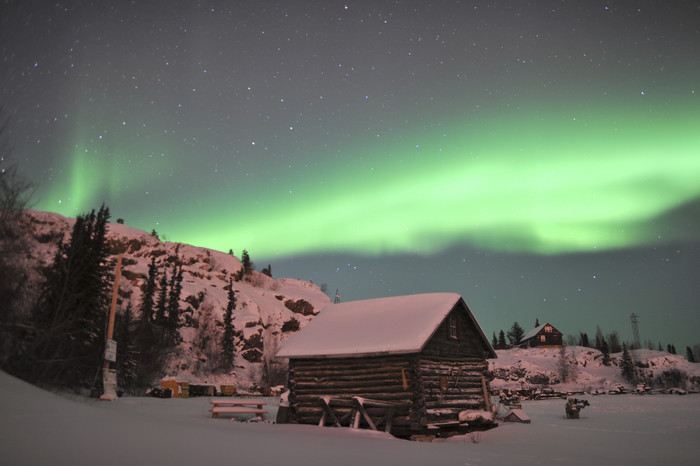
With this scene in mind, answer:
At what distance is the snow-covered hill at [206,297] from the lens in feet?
265

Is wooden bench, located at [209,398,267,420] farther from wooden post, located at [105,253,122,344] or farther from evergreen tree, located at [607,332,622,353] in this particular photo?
evergreen tree, located at [607,332,622,353]

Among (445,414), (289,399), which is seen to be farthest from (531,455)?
(289,399)

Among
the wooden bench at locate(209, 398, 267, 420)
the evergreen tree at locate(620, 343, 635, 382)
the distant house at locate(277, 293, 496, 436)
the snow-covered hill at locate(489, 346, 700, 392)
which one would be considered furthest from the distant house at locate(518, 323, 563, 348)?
the wooden bench at locate(209, 398, 267, 420)

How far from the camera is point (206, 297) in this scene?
324 ft

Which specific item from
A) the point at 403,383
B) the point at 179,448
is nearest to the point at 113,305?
the point at 403,383

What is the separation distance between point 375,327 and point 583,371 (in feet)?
285

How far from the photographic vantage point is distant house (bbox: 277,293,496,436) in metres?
19.3

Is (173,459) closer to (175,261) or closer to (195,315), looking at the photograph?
(195,315)

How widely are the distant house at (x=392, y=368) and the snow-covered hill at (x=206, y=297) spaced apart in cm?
5612

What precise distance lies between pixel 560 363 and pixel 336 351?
86.9 metres

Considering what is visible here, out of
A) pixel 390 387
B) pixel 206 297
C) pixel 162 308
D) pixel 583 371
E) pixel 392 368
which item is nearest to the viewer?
pixel 390 387

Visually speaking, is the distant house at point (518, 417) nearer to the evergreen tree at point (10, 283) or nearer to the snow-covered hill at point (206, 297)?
the evergreen tree at point (10, 283)

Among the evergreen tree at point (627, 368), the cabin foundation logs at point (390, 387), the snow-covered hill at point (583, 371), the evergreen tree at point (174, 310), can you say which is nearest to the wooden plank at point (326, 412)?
the cabin foundation logs at point (390, 387)

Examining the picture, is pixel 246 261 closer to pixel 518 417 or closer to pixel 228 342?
pixel 228 342
